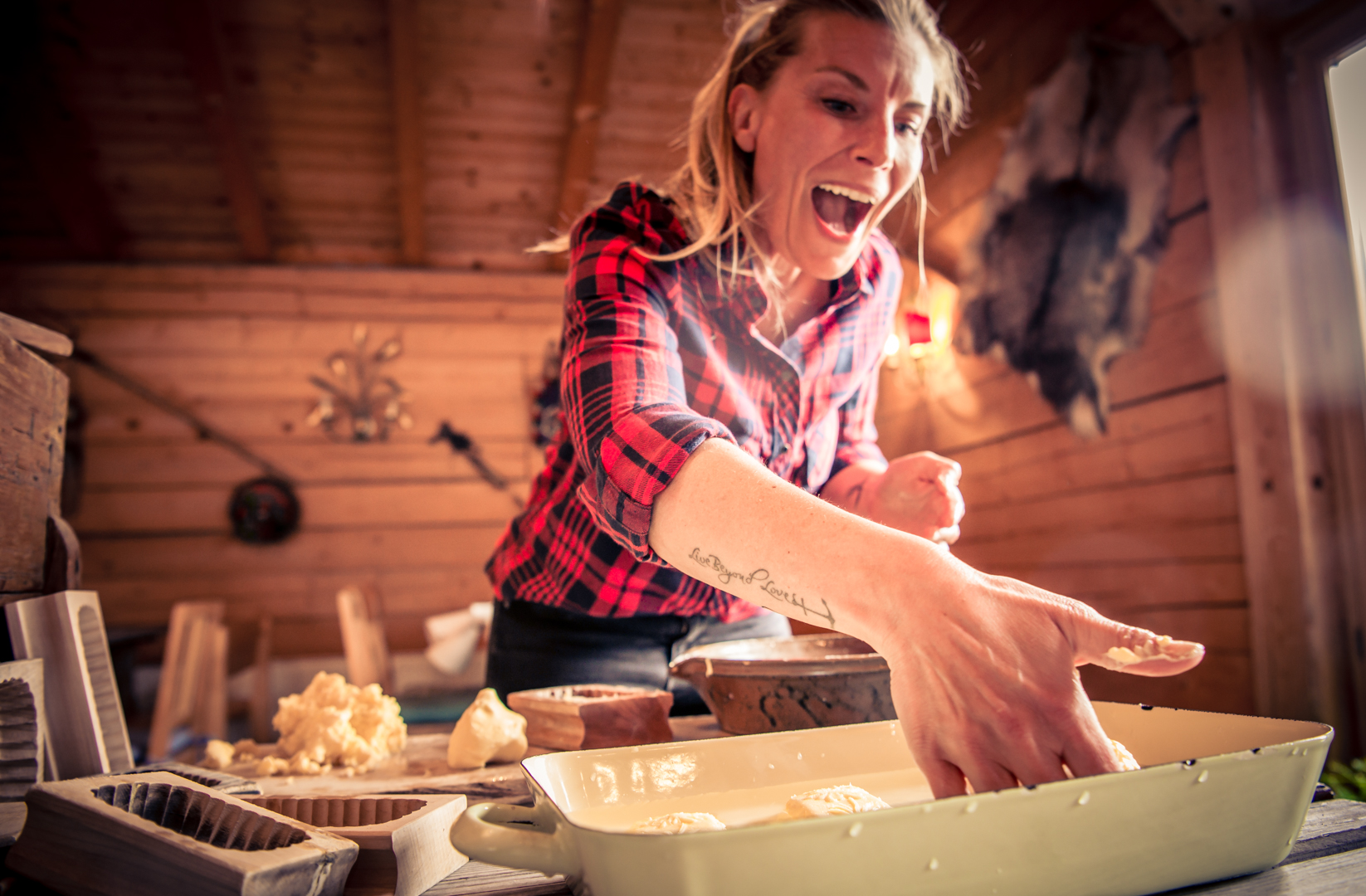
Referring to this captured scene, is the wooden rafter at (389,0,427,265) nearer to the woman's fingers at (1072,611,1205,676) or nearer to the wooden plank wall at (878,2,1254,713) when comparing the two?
the wooden plank wall at (878,2,1254,713)

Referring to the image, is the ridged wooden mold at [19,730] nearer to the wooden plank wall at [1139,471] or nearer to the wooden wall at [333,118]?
the wooden plank wall at [1139,471]

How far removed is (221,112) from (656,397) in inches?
139

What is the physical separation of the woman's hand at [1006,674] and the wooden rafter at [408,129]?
3.37 m

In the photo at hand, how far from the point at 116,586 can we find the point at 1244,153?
495 centimetres

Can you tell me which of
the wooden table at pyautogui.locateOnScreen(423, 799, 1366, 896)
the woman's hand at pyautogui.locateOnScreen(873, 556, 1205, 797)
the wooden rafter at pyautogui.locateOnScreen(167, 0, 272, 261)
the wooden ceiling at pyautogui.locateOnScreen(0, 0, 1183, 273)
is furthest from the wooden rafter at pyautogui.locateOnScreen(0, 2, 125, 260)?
the woman's hand at pyautogui.locateOnScreen(873, 556, 1205, 797)

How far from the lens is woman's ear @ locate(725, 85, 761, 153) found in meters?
0.95

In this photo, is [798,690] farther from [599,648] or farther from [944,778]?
[599,648]

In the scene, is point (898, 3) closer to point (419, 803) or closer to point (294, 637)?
point (419, 803)

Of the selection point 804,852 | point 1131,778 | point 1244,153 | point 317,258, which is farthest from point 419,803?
point 317,258

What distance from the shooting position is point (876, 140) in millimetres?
865

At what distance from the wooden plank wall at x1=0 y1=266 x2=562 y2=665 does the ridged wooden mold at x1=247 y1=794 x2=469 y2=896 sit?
399 centimetres

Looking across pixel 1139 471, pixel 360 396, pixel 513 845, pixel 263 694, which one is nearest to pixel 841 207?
pixel 513 845

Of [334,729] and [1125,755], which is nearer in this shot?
[1125,755]

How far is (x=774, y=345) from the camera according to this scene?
99cm
